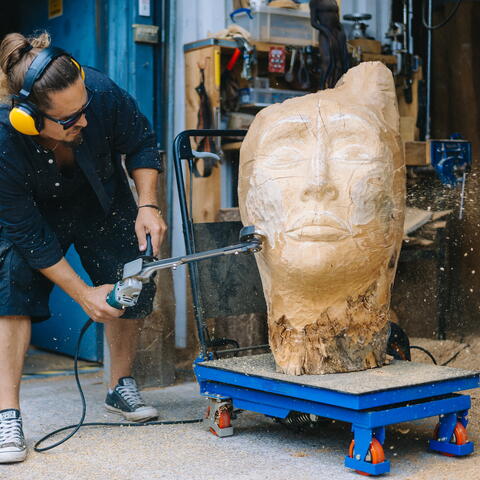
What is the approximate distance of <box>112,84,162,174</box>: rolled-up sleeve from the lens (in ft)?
11.0

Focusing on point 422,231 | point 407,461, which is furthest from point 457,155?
point 407,461

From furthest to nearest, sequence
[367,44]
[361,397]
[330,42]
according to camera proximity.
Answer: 1. [367,44]
2. [330,42]
3. [361,397]

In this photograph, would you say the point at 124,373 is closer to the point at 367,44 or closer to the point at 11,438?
the point at 11,438

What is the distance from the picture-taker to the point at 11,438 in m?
3.01

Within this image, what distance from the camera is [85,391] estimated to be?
4184 mm

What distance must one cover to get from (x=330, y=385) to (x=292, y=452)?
1.23 ft

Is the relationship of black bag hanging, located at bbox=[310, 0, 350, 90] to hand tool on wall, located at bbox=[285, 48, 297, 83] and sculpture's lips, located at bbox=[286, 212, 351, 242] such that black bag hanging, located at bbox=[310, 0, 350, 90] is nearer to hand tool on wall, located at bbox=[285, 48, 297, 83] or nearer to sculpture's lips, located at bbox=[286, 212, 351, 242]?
hand tool on wall, located at bbox=[285, 48, 297, 83]

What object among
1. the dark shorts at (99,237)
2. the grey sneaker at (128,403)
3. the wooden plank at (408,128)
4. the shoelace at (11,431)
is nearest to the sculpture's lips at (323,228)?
the dark shorts at (99,237)

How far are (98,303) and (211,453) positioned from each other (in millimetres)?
677

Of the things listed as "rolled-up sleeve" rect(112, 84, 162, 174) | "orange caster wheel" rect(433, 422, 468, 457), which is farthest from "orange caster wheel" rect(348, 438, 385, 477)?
"rolled-up sleeve" rect(112, 84, 162, 174)

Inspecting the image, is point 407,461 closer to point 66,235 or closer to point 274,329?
point 274,329

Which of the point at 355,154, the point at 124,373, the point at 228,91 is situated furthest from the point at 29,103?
the point at 228,91

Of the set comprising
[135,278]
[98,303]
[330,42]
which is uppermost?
[330,42]

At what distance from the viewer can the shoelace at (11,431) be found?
3.01 m
